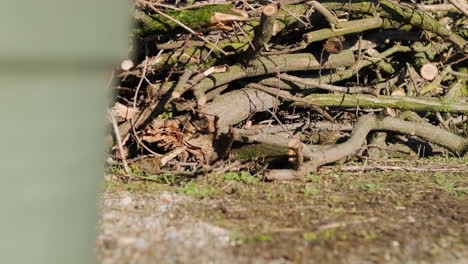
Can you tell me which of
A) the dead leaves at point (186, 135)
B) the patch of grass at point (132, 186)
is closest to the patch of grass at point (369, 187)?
the dead leaves at point (186, 135)

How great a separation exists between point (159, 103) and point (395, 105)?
7.94 feet

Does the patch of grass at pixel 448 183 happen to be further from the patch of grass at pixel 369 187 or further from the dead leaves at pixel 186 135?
the dead leaves at pixel 186 135

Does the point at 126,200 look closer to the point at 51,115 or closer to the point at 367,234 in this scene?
the point at 367,234

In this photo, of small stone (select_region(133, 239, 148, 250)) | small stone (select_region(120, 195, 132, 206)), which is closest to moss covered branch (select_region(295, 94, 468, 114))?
small stone (select_region(120, 195, 132, 206))

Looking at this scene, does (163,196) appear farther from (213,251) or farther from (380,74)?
(380,74)

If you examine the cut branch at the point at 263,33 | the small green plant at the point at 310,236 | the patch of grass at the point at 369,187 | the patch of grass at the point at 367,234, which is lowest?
the patch of grass at the point at 369,187

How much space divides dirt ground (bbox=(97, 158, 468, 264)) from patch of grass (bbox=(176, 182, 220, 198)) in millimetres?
10

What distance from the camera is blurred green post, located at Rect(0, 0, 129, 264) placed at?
0.97 m

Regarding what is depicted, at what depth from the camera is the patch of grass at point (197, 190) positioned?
3719 millimetres

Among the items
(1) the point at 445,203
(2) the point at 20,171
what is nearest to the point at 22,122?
(2) the point at 20,171

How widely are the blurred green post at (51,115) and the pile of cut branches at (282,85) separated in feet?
8.70

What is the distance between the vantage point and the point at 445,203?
3783 mm

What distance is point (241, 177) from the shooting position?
4.27 metres

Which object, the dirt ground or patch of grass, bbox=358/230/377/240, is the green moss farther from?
patch of grass, bbox=358/230/377/240
